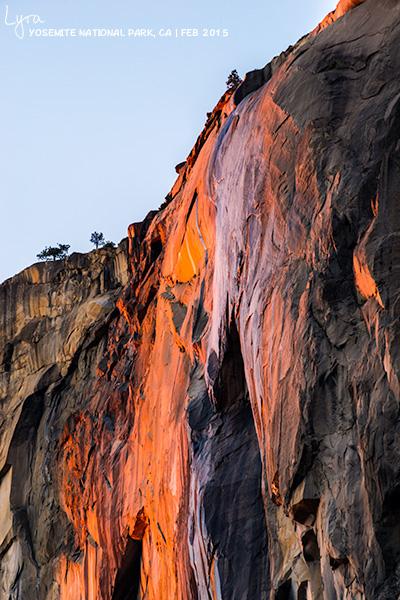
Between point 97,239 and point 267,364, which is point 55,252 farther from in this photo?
point 267,364

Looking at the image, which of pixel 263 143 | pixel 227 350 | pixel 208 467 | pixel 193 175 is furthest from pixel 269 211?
pixel 193 175

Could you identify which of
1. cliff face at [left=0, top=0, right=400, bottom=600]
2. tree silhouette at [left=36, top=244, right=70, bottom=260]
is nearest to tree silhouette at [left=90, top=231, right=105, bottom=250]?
tree silhouette at [left=36, top=244, right=70, bottom=260]

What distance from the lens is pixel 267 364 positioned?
56.7ft

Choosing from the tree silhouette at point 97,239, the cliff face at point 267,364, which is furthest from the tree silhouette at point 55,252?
the cliff face at point 267,364

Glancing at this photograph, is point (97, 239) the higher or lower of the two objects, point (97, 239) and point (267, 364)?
the higher

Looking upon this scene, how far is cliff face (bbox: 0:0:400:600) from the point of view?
574 inches

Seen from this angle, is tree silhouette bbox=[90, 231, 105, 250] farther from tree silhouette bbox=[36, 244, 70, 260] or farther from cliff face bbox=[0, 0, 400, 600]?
cliff face bbox=[0, 0, 400, 600]

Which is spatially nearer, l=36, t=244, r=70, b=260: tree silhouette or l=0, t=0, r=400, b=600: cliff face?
l=0, t=0, r=400, b=600: cliff face

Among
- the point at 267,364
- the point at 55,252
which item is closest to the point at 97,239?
the point at 55,252

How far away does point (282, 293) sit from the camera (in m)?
17.0

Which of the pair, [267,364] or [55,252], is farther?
[55,252]

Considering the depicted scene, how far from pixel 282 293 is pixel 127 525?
11784 mm

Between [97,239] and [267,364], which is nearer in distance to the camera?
[267,364]

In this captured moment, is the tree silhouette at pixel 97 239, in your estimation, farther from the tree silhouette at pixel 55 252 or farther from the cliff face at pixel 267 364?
the cliff face at pixel 267 364
